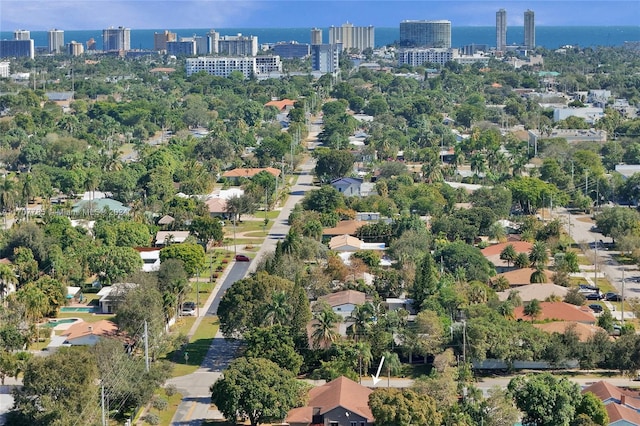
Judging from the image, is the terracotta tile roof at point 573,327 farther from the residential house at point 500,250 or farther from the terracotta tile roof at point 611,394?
the residential house at point 500,250

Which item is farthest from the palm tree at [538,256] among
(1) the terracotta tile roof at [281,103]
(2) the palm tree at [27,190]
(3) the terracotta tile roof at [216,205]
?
(1) the terracotta tile roof at [281,103]

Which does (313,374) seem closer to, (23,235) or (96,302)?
(96,302)

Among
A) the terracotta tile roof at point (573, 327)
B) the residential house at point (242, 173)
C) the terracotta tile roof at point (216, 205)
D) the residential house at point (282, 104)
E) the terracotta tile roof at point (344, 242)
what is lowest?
the terracotta tile roof at point (573, 327)

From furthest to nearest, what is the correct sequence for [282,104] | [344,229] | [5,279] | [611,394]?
[282,104]
[344,229]
[5,279]
[611,394]

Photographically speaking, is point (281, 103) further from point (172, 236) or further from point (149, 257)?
point (149, 257)

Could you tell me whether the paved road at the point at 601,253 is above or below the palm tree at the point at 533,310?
below

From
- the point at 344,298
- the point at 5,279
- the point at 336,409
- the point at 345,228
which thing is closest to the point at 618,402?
the point at 336,409
